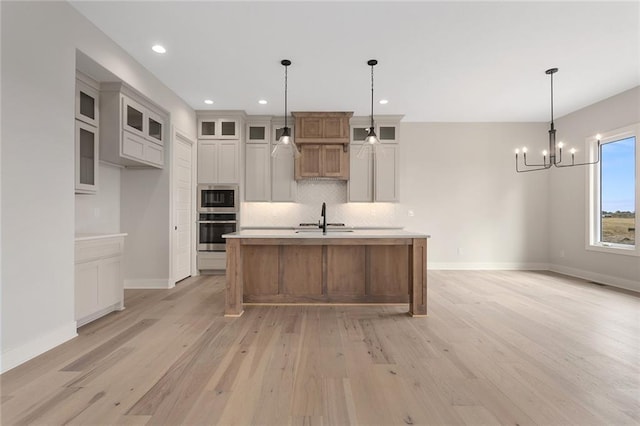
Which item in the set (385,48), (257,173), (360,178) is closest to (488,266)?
(360,178)

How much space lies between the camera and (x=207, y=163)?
5.47m

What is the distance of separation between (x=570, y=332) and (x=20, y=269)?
15.5 feet

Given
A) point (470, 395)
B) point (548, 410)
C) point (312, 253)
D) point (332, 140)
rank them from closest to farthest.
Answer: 1. point (548, 410)
2. point (470, 395)
3. point (312, 253)
4. point (332, 140)

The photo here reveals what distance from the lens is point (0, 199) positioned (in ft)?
6.87

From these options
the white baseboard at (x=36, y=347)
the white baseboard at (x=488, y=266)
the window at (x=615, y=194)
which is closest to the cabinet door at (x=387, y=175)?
the white baseboard at (x=488, y=266)

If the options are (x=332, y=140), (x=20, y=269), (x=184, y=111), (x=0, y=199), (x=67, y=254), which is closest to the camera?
(x=0, y=199)

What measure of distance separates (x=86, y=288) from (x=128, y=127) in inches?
76.1

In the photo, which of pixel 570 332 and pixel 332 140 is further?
Result: pixel 332 140

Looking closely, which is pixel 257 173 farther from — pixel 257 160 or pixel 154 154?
pixel 154 154

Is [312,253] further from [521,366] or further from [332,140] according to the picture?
[332,140]

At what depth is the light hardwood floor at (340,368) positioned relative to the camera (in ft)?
5.51

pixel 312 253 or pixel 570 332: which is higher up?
pixel 312 253

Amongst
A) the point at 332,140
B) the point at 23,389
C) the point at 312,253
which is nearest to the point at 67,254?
the point at 23,389

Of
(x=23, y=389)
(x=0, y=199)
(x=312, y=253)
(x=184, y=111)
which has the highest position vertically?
(x=184, y=111)
